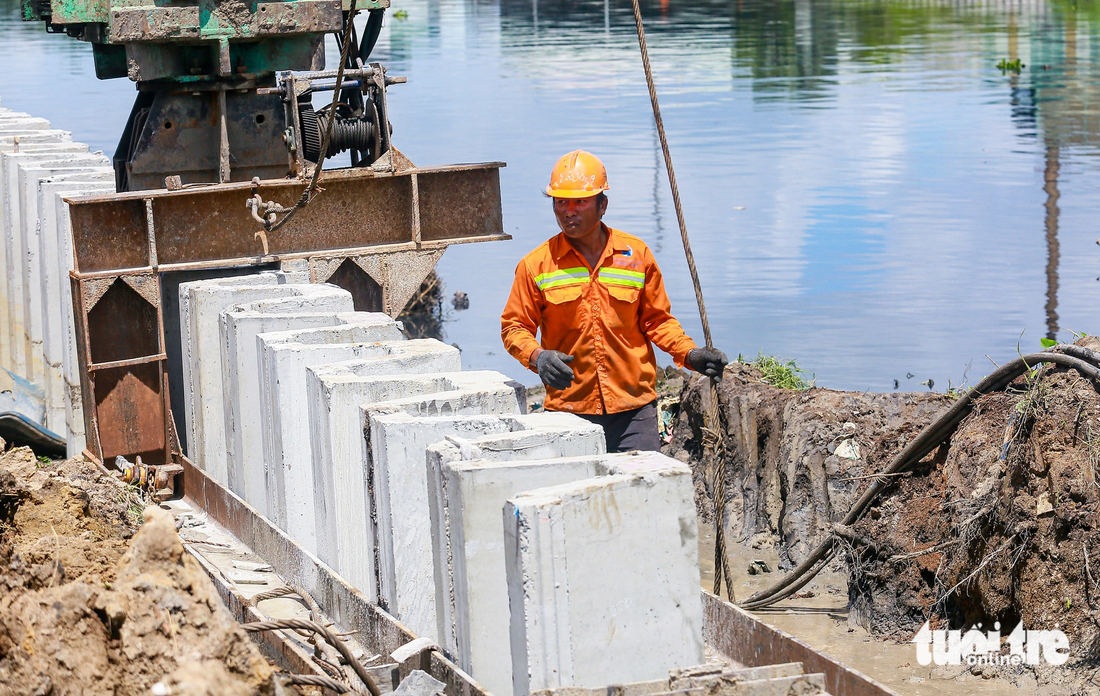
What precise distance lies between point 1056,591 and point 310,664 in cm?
374

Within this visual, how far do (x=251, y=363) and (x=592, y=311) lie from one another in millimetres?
1754

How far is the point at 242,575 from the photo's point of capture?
6527 millimetres

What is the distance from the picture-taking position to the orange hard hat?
247 inches

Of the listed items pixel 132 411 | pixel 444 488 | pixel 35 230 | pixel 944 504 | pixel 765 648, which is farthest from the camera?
pixel 35 230

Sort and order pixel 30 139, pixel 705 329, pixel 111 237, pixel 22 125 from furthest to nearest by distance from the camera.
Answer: pixel 22 125, pixel 30 139, pixel 111 237, pixel 705 329

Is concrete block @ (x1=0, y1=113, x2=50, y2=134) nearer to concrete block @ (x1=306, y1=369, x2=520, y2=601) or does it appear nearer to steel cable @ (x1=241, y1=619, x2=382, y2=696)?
concrete block @ (x1=306, y1=369, x2=520, y2=601)

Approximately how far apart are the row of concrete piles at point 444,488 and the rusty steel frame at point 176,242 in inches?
31.5

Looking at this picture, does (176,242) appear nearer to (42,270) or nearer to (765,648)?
(42,270)

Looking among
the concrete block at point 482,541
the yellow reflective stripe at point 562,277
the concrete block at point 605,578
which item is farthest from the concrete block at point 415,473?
the yellow reflective stripe at point 562,277

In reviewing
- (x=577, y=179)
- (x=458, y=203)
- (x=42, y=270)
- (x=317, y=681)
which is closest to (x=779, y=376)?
(x=458, y=203)

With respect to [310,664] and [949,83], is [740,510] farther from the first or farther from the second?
[949,83]

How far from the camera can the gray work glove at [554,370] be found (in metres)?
6.11

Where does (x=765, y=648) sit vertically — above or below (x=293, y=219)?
below

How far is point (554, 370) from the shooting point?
20.1 ft
